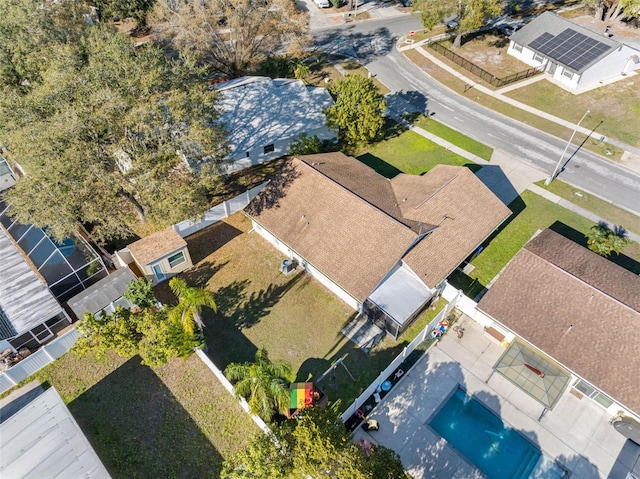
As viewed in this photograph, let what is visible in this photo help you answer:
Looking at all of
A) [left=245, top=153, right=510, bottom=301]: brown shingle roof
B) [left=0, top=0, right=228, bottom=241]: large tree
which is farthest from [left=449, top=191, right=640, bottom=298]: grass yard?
[left=0, top=0, right=228, bottom=241]: large tree

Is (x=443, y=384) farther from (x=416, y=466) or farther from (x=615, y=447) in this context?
(x=615, y=447)

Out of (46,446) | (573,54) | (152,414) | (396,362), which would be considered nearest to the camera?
(46,446)

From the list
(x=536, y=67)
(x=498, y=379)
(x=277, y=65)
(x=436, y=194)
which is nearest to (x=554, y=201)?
(x=436, y=194)

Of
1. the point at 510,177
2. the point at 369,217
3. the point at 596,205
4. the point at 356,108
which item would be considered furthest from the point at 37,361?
the point at 596,205

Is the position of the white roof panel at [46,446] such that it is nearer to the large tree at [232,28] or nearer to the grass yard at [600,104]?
the large tree at [232,28]

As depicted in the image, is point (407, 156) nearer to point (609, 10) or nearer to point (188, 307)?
point (188, 307)

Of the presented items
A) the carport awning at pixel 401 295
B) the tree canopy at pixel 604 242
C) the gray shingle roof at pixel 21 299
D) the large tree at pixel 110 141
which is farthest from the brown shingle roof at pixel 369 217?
the gray shingle roof at pixel 21 299

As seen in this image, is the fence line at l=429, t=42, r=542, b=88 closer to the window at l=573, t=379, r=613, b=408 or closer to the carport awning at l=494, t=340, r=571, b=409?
the carport awning at l=494, t=340, r=571, b=409
